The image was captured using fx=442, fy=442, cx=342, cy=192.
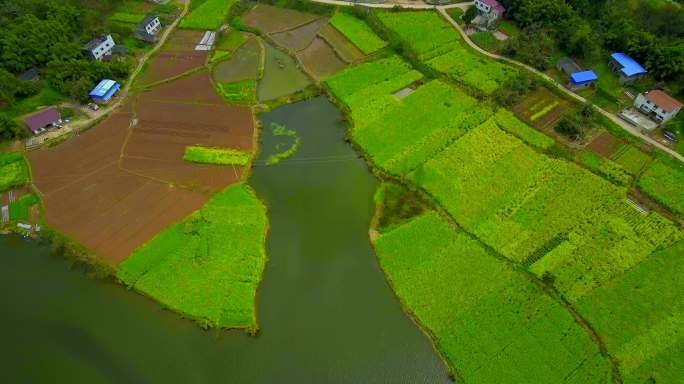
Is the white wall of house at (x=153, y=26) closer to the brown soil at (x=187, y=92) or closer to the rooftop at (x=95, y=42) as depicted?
the rooftop at (x=95, y=42)

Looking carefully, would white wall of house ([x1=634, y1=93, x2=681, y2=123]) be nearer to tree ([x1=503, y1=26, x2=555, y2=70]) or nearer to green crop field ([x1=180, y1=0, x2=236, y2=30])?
tree ([x1=503, y1=26, x2=555, y2=70])

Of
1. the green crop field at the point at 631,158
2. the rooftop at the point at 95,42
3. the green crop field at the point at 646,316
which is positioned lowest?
the green crop field at the point at 646,316

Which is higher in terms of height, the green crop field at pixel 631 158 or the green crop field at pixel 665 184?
the green crop field at pixel 631 158

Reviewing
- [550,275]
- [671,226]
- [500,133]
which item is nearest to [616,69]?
[500,133]

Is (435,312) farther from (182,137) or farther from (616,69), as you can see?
(616,69)

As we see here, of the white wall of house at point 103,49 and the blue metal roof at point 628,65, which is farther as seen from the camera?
the white wall of house at point 103,49

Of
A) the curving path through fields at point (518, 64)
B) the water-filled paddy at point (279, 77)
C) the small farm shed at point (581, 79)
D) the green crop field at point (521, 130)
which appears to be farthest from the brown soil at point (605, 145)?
the water-filled paddy at point (279, 77)
